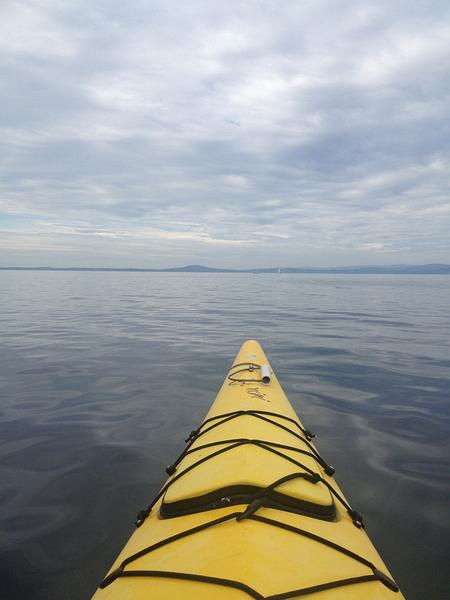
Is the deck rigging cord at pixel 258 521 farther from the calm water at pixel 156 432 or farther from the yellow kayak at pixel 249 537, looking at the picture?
the calm water at pixel 156 432

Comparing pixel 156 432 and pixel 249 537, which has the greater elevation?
pixel 249 537

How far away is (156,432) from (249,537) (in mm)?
4730

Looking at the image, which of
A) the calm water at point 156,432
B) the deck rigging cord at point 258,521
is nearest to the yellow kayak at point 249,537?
the deck rigging cord at point 258,521

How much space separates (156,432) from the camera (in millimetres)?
7039

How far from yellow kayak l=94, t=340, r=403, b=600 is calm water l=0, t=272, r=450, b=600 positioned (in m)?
1.21

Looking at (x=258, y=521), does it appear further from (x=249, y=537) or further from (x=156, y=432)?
(x=156, y=432)

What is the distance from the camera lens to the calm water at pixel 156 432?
4086 millimetres

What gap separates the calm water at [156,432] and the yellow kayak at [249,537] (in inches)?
47.7

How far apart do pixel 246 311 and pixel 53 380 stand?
56.4ft

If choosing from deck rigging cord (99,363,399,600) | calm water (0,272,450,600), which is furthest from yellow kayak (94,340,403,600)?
calm water (0,272,450,600)

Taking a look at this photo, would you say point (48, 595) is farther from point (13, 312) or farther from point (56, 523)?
point (13, 312)

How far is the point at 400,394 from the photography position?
895 centimetres

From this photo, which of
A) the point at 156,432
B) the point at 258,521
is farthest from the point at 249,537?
the point at 156,432

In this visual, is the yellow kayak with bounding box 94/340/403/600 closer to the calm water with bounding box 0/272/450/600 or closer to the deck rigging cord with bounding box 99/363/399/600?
the deck rigging cord with bounding box 99/363/399/600
